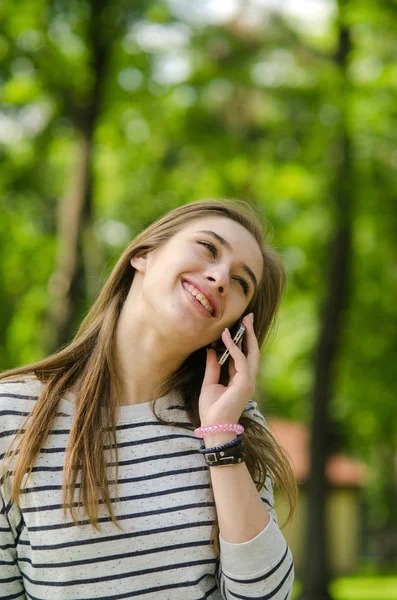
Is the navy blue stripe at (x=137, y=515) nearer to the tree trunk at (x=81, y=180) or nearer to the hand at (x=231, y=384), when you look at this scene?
the hand at (x=231, y=384)

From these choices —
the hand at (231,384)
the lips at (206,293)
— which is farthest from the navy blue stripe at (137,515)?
the lips at (206,293)

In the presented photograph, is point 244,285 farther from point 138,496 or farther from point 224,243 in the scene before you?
point 138,496

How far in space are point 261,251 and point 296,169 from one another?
11864 mm

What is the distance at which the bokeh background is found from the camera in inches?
490

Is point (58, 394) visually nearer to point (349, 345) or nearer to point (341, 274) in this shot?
point (341, 274)

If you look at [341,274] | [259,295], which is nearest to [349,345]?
[341,274]

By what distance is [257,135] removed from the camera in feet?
49.4

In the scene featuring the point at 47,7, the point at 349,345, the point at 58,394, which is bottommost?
the point at 349,345

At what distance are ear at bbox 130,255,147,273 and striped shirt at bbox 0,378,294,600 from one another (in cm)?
49

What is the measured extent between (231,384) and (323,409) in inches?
489

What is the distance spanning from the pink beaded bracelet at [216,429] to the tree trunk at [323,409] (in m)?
12.2

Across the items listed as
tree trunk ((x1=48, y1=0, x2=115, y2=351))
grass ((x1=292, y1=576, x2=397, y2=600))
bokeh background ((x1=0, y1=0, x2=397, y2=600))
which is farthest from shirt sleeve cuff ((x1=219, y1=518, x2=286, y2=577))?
grass ((x1=292, y1=576, x2=397, y2=600))

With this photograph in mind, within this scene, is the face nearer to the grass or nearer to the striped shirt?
the striped shirt

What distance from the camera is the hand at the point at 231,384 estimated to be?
2.51 metres
